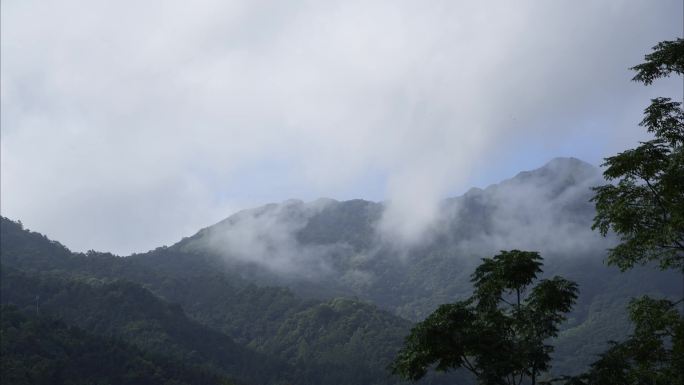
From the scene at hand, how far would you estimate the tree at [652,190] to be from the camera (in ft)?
51.1

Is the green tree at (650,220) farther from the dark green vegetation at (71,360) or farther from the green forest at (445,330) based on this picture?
the dark green vegetation at (71,360)

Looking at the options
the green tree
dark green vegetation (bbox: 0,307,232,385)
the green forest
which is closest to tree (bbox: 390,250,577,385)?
the green forest

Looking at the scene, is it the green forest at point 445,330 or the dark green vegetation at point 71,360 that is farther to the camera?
the dark green vegetation at point 71,360

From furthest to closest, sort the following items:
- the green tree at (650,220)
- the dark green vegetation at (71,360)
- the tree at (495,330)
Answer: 1. the dark green vegetation at (71,360)
2. the tree at (495,330)
3. the green tree at (650,220)

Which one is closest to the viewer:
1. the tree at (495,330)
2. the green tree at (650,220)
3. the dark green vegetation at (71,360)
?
the green tree at (650,220)

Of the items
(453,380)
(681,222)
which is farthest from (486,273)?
(453,380)

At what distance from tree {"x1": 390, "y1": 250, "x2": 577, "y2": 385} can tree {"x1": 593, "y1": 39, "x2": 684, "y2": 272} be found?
3205 millimetres

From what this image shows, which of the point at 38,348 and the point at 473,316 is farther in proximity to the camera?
the point at 38,348

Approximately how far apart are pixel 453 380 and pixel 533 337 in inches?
6380

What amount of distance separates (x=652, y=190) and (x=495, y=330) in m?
6.85

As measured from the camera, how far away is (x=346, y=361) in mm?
175250

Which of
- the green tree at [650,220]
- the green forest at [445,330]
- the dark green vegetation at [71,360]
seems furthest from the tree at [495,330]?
the dark green vegetation at [71,360]

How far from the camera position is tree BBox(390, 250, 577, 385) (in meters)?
18.4

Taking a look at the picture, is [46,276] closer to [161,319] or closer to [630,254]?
[161,319]
